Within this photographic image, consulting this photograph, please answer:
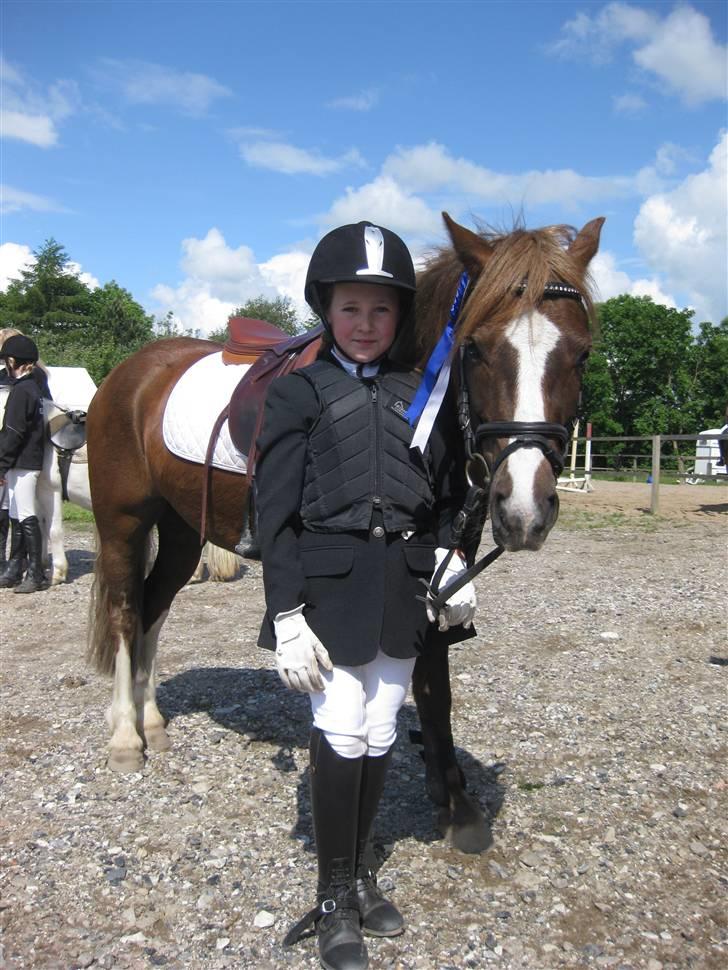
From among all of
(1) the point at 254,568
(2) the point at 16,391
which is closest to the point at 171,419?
(2) the point at 16,391

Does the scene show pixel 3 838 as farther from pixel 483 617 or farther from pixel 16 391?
pixel 16 391

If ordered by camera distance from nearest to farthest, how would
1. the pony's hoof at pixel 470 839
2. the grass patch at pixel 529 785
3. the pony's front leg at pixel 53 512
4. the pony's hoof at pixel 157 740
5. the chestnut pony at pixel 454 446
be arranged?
the chestnut pony at pixel 454 446 < the pony's hoof at pixel 470 839 < the grass patch at pixel 529 785 < the pony's hoof at pixel 157 740 < the pony's front leg at pixel 53 512

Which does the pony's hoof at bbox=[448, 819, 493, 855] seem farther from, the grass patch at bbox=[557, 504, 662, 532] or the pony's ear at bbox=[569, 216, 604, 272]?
the grass patch at bbox=[557, 504, 662, 532]

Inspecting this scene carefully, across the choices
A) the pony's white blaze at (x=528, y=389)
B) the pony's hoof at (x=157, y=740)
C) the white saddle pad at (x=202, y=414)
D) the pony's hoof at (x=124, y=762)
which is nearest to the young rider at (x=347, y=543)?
the pony's white blaze at (x=528, y=389)

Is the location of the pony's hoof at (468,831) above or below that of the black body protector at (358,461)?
below

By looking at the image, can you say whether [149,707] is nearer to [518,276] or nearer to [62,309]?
[518,276]

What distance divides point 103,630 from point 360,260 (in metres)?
2.73

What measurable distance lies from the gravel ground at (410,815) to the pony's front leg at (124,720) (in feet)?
0.29

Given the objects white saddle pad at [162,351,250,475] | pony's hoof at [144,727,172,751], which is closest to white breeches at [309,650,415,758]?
white saddle pad at [162,351,250,475]

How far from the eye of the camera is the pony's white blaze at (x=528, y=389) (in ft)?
6.84

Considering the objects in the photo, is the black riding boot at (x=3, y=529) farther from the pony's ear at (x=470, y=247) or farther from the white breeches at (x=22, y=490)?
the pony's ear at (x=470, y=247)

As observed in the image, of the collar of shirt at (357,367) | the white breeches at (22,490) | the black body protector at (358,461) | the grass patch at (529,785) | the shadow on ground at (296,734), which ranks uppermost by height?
the collar of shirt at (357,367)

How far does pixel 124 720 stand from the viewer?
392 cm

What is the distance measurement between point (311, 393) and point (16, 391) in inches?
247
